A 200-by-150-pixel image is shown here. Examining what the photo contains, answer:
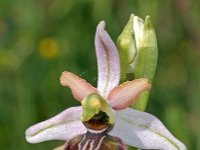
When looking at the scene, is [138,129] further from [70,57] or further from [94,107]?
[70,57]

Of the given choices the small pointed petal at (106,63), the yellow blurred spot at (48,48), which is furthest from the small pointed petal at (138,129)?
the yellow blurred spot at (48,48)

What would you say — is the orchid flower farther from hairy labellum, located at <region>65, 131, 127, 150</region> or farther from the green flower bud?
the green flower bud

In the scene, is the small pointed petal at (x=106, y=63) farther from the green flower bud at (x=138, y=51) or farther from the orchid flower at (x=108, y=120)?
the green flower bud at (x=138, y=51)

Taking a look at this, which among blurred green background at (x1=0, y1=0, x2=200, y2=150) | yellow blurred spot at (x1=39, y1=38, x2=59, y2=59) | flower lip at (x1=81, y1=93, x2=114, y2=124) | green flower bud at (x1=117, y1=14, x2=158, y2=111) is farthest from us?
yellow blurred spot at (x1=39, y1=38, x2=59, y2=59)

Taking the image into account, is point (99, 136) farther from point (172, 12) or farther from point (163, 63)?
point (172, 12)

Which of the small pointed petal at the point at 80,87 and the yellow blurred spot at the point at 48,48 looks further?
the yellow blurred spot at the point at 48,48

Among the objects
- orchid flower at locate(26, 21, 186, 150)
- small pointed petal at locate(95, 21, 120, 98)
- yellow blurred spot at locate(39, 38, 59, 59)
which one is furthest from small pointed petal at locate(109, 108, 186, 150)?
yellow blurred spot at locate(39, 38, 59, 59)
